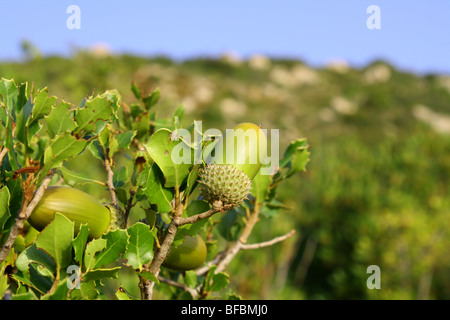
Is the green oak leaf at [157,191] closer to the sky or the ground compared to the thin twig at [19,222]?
closer to the sky

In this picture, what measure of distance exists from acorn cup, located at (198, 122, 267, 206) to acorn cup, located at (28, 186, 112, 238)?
297 millimetres

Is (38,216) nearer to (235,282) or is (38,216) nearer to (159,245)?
(159,245)

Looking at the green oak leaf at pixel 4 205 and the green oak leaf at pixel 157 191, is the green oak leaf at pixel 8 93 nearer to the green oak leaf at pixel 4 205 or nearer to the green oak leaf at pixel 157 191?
the green oak leaf at pixel 4 205

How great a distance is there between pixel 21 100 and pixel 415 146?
11.1 meters

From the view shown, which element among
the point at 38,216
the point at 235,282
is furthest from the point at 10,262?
the point at 235,282

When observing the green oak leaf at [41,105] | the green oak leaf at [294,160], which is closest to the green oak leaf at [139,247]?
the green oak leaf at [41,105]

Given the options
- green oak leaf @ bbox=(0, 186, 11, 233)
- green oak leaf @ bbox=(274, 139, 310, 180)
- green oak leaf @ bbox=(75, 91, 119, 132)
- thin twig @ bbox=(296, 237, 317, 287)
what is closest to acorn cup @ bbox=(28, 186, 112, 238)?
green oak leaf @ bbox=(0, 186, 11, 233)

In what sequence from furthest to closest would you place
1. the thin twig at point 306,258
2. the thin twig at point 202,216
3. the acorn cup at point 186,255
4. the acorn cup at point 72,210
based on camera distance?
the thin twig at point 306,258 → the acorn cup at point 186,255 → the acorn cup at point 72,210 → the thin twig at point 202,216

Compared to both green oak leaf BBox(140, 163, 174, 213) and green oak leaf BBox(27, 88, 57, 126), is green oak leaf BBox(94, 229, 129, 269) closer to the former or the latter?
green oak leaf BBox(140, 163, 174, 213)

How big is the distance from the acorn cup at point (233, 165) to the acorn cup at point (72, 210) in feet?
0.97

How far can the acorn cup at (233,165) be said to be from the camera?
103 centimetres

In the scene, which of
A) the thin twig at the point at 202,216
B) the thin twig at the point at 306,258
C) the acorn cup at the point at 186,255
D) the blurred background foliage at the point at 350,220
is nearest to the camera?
the thin twig at the point at 202,216

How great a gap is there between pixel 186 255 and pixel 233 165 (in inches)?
13.0

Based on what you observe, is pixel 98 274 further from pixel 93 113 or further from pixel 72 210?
pixel 93 113
